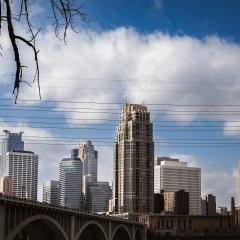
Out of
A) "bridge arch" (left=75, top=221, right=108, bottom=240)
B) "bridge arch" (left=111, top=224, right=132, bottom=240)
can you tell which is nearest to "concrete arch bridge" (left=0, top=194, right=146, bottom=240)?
"bridge arch" (left=75, top=221, right=108, bottom=240)

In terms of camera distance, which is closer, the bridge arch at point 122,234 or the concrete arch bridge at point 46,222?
the concrete arch bridge at point 46,222

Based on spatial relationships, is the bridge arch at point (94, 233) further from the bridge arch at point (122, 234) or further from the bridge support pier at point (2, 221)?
the bridge support pier at point (2, 221)

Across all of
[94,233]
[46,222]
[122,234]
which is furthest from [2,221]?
[122,234]

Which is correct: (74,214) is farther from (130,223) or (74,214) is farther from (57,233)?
(130,223)

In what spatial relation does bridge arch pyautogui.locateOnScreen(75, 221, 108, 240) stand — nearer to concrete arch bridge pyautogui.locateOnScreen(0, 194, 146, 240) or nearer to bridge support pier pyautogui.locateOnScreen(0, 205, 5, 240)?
concrete arch bridge pyautogui.locateOnScreen(0, 194, 146, 240)

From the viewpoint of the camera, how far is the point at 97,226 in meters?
140

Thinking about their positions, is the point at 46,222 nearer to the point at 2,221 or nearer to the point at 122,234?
the point at 2,221

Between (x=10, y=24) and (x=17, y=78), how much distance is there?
58cm

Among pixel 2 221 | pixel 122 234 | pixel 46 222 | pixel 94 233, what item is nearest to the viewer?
pixel 2 221

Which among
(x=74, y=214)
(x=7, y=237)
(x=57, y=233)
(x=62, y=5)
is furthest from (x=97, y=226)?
(x=62, y=5)

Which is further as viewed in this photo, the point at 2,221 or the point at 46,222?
the point at 46,222

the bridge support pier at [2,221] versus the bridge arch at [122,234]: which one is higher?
the bridge support pier at [2,221]

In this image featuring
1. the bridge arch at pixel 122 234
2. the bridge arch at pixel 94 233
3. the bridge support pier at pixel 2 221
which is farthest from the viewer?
the bridge arch at pixel 122 234

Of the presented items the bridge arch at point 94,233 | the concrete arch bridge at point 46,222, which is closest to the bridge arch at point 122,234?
the concrete arch bridge at point 46,222
